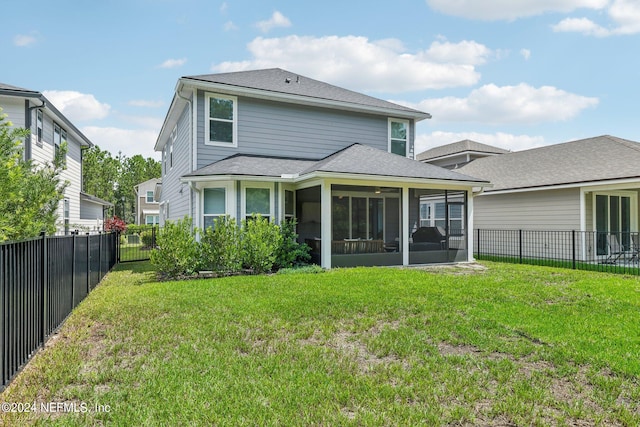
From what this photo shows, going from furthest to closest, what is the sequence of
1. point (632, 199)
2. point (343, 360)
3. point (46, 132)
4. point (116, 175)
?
point (116, 175) < point (632, 199) < point (46, 132) < point (343, 360)

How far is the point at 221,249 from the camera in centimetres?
966

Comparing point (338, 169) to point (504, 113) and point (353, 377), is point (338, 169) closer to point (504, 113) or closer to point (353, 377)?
point (353, 377)

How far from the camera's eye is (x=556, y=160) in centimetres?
1598

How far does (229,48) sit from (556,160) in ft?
46.9

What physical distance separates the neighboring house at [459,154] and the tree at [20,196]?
2154 cm

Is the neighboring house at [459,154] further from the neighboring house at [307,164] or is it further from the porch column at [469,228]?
the porch column at [469,228]

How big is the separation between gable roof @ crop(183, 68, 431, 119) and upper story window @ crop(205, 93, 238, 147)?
59cm

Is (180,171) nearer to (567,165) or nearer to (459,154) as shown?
(567,165)

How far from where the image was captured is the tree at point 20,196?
467cm

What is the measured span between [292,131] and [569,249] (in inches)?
425

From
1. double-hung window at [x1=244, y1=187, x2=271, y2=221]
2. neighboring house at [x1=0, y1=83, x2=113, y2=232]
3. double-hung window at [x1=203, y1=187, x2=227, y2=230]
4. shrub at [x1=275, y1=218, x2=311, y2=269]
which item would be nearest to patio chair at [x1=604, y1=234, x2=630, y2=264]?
shrub at [x1=275, y1=218, x2=311, y2=269]

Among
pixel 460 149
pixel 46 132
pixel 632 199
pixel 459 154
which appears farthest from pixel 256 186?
pixel 460 149

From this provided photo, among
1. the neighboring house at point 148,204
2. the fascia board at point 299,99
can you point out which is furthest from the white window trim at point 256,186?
the neighboring house at point 148,204

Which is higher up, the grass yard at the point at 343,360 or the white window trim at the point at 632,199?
the white window trim at the point at 632,199
